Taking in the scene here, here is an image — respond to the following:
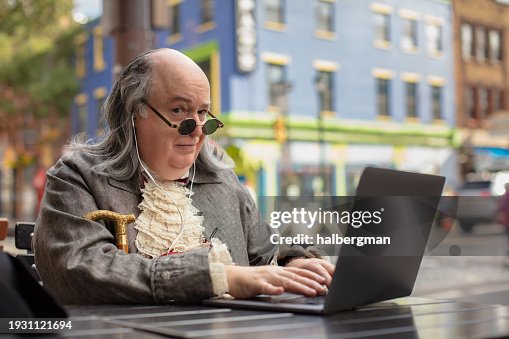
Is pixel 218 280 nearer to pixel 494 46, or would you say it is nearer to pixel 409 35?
pixel 409 35

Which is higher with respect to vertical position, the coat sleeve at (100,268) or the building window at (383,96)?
the building window at (383,96)

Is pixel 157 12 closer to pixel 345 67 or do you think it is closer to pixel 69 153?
pixel 69 153

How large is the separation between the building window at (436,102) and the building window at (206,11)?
899cm

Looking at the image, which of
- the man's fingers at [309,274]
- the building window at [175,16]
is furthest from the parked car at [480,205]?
the man's fingers at [309,274]

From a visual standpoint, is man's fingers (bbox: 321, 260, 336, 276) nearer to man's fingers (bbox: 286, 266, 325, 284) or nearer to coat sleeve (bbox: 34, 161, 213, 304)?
man's fingers (bbox: 286, 266, 325, 284)

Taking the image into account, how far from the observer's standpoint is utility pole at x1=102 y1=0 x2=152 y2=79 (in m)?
4.91

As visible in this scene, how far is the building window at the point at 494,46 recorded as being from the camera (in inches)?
1196

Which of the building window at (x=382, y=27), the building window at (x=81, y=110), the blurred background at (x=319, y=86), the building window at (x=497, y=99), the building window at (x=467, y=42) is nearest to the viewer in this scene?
the blurred background at (x=319, y=86)

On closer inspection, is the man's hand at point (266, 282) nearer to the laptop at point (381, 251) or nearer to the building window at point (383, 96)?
the laptop at point (381, 251)

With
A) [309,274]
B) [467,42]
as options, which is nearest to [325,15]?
[467,42]

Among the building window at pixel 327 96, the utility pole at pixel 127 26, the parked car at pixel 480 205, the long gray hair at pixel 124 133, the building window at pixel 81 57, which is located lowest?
the parked car at pixel 480 205

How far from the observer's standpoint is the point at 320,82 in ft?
70.1

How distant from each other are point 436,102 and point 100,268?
2745 centimetres

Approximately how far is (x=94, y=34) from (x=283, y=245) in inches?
1111
